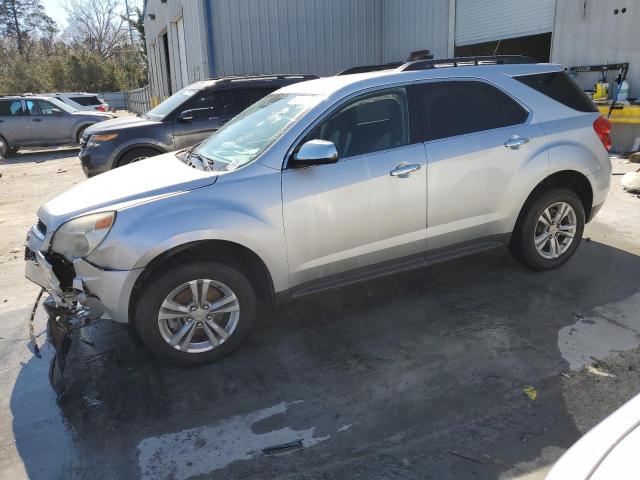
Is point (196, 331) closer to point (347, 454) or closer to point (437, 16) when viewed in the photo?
point (347, 454)

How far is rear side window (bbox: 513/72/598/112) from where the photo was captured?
452 cm

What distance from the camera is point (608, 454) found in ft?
5.09

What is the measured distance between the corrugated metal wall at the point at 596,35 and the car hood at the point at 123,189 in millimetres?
9810

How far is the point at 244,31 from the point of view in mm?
13852

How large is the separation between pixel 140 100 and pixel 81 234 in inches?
1292

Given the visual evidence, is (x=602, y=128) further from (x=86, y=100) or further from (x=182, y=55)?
(x=86, y=100)

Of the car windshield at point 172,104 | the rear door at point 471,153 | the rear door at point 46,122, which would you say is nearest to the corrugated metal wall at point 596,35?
the rear door at point 471,153

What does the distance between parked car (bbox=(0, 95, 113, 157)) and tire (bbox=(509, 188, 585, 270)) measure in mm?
15737

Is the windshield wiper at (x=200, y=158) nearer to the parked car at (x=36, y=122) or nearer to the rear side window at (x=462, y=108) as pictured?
the rear side window at (x=462, y=108)

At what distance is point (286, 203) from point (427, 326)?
1.47 m

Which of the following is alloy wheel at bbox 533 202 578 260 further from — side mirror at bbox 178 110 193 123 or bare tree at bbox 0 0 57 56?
bare tree at bbox 0 0 57 56

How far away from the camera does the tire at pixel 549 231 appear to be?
4.52m

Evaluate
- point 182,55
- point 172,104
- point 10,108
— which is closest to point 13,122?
point 10,108

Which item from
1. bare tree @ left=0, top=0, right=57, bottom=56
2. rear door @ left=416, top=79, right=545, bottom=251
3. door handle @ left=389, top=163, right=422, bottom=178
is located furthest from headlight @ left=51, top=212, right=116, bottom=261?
bare tree @ left=0, top=0, right=57, bottom=56
